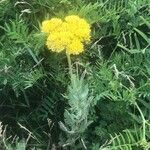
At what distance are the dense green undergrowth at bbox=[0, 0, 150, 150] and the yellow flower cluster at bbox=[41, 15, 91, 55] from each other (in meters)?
0.09

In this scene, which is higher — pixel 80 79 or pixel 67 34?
pixel 67 34

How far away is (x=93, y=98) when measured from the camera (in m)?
1.66

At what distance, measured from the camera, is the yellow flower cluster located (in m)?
1.57

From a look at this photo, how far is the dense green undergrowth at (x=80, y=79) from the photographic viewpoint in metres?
1.62

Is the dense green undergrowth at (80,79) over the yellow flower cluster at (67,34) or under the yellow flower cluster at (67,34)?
under

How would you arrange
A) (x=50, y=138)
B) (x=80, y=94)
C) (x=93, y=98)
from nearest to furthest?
(x=80, y=94) < (x=93, y=98) < (x=50, y=138)

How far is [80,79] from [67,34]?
153 millimetres

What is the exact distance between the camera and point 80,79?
1.61 meters

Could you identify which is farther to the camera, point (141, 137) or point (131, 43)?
point (131, 43)

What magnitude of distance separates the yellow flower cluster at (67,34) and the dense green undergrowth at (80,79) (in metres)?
0.09

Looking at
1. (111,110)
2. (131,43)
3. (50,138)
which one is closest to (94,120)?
(111,110)

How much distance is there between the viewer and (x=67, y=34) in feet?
5.15

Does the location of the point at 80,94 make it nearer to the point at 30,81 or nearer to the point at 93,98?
the point at 93,98

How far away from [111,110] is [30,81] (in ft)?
0.97
